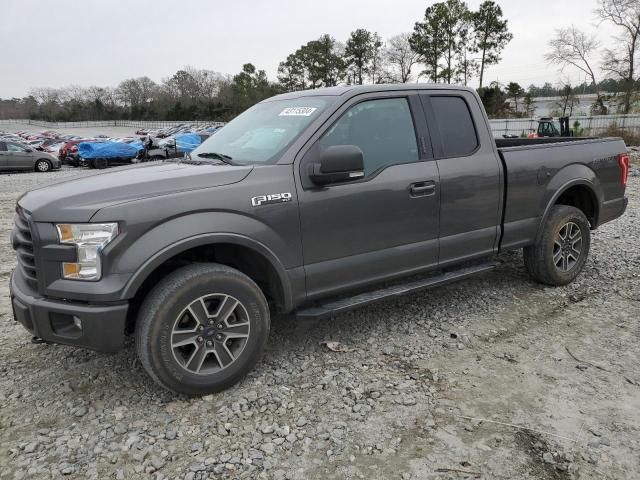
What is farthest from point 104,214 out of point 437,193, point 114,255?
point 437,193

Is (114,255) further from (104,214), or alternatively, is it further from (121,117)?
(121,117)

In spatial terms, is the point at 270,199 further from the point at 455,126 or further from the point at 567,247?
the point at 567,247

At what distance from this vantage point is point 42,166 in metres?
22.8

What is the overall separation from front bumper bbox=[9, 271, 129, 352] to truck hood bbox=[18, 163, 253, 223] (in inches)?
19.6

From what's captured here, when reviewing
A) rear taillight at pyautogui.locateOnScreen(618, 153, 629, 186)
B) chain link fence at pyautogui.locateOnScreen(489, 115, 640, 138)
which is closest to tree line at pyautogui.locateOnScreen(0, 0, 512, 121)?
chain link fence at pyautogui.locateOnScreen(489, 115, 640, 138)

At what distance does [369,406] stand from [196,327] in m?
1.19

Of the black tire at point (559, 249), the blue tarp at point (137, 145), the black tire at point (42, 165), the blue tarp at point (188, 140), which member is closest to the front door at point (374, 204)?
the black tire at point (559, 249)

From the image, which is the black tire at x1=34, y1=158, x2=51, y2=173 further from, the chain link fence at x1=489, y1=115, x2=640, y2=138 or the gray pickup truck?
the gray pickup truck

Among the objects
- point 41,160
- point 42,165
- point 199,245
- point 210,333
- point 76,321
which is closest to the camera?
point 76,321

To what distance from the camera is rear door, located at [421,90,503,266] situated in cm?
410

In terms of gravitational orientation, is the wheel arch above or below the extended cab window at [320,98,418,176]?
below

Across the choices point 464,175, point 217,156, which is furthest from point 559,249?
point 217,156

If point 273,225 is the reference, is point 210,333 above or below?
below

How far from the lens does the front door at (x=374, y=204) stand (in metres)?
3.48
